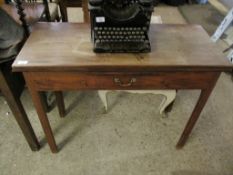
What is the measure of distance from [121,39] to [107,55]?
0.32 ft

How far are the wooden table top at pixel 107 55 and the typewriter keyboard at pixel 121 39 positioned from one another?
0.10 feet

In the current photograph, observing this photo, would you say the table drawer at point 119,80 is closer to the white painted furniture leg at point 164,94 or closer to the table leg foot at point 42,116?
the table leg foot at point 42,116

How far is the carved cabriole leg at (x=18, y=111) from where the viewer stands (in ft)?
3.14

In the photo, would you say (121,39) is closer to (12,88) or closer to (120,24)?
(120,24)

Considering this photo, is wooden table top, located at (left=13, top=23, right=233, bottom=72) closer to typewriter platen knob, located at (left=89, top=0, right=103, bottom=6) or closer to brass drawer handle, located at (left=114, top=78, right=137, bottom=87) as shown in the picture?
brass drawer handle, located at (left=114, top=78, right=137, bottom=87)

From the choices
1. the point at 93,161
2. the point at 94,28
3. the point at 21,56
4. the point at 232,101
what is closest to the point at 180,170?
the point at 93,161

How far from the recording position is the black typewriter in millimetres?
840

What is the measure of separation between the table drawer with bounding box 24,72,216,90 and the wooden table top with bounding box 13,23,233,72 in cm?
4

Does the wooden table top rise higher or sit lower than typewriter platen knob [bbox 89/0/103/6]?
lower

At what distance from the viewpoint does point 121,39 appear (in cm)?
89

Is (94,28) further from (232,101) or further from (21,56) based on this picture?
(232,101)

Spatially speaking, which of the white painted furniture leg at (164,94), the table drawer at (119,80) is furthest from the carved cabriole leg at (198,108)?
the white painted furniture leg at (164,94)

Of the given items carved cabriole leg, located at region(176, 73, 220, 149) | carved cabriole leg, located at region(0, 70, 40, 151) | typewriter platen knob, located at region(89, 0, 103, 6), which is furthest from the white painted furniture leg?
typewriter platen knob, located at region(89, 0, 103, 6)

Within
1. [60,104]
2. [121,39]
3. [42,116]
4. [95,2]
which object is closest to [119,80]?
[121,39]
